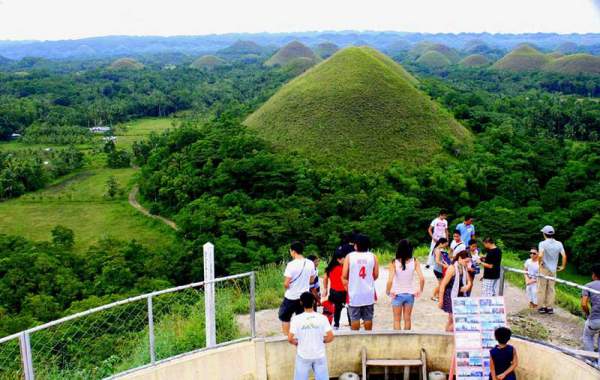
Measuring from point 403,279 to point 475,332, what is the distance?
0.98 m

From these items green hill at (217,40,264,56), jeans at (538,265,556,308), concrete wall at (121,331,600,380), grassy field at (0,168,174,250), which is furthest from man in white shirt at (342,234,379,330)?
green hill at (217,40,264,56)

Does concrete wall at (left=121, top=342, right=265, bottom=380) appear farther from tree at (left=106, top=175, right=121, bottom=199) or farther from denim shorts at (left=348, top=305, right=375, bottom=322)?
tree at (left=106, top=175, right=121, bottom=199)

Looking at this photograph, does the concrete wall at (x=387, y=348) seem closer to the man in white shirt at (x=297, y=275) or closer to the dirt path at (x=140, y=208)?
the man in white shirt at (x=297, y=275)

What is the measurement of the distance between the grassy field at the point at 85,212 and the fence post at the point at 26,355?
20.1 metres

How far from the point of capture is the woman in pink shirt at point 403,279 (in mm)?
6383

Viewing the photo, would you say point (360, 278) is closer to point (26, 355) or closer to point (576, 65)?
point (26, 355)

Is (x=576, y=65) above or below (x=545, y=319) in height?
above

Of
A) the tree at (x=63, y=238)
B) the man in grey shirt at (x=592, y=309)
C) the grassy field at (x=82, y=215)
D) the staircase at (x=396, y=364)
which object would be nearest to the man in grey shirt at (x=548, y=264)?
the man in grey shirt at (x=592, y=309)

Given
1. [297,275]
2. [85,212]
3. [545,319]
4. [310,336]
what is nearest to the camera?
[310,336]

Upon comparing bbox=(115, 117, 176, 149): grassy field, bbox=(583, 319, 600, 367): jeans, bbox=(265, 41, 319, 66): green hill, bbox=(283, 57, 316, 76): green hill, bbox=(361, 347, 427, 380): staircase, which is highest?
bbox=(265, 41, 319, 66): green hill

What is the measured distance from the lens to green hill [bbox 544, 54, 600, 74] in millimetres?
88350

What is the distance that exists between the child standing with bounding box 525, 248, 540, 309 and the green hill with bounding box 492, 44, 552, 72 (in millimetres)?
94492

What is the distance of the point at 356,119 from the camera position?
107ft

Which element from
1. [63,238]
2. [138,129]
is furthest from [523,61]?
[63,238]
